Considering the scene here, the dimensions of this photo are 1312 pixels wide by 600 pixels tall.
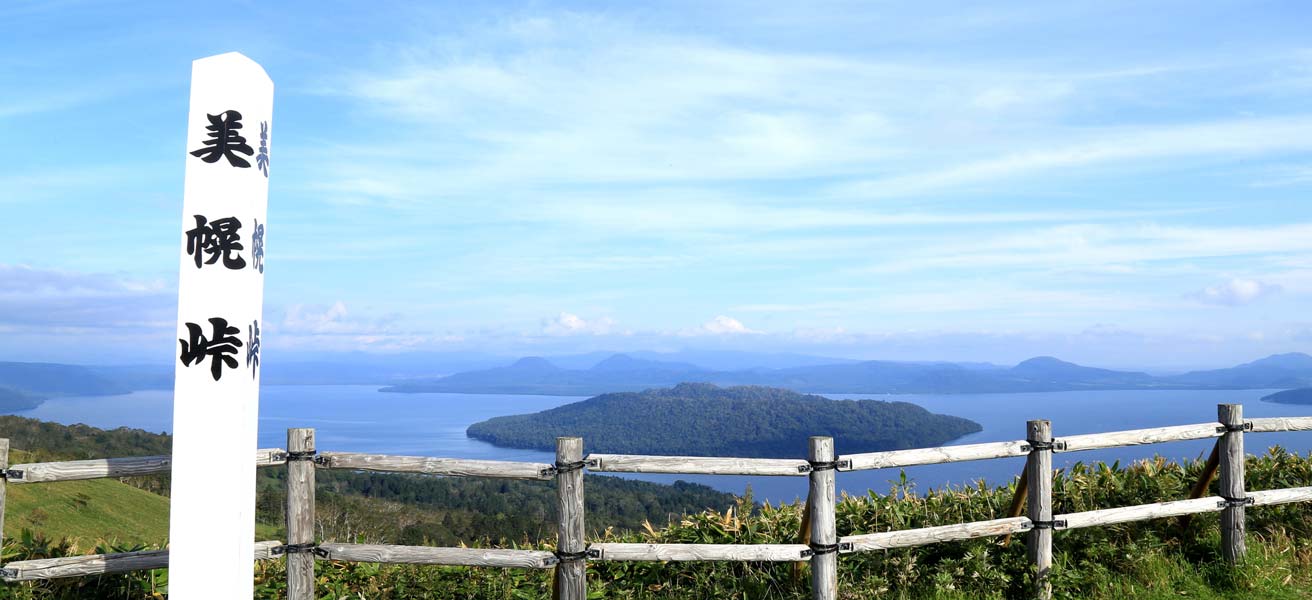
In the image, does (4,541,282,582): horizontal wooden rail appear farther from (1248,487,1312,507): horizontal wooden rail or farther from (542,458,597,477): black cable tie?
(1248,487,1312,507): horizontal wooden rail

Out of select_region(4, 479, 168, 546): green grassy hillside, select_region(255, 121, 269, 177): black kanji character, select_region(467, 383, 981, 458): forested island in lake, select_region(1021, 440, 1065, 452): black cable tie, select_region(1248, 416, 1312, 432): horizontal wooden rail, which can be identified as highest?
select_region(255, 121, 269, 177): black kanji character

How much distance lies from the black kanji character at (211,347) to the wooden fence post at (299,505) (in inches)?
33.2

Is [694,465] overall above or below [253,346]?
below

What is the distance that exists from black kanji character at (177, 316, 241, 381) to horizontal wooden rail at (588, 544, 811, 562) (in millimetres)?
3032

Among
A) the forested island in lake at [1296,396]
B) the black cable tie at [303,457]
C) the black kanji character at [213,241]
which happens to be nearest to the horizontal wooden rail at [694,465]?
the black cable tie at [303,457]

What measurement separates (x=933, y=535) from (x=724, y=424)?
422 ft

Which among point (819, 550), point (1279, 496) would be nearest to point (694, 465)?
point (819, 550)

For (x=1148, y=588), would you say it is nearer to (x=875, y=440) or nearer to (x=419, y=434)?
(x=875, y=440)

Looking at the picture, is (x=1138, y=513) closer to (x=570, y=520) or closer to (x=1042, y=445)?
(x=1042, y=445)

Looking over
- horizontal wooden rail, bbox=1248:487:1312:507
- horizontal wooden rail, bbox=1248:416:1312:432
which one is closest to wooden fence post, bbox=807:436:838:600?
horizontal wooden rail, bbox=1248:487:1312:507

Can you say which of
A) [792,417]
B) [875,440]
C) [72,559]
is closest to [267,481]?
[72,559]

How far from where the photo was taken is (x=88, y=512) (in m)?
17.4

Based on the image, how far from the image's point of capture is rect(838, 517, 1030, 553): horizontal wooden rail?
6.78 meters

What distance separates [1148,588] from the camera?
7.41 metres
